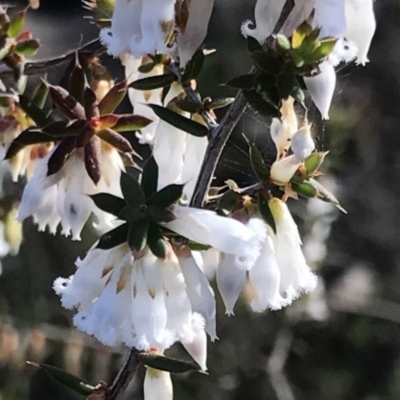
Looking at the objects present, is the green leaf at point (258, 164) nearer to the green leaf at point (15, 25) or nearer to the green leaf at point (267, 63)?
the green leaf at point (267, 63)

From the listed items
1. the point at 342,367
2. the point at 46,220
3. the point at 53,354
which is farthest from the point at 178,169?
the point at 342,367

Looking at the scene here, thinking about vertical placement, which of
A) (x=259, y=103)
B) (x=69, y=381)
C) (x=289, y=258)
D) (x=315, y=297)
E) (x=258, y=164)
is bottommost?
(x=315, y=297)

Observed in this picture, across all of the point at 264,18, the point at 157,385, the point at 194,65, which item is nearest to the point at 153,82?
the point at 194,65

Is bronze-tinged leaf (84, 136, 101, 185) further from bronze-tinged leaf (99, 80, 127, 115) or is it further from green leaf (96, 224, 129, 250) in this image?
green leaf (96, 224, 129, 250)

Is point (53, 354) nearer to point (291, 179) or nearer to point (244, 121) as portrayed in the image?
point (244, 121)

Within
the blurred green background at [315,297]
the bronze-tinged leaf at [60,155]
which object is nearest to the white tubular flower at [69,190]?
the bronze-tinged leaf at [60,155]

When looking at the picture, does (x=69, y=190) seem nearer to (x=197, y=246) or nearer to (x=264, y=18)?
(x=197, y=246)

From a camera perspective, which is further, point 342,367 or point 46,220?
point 342,367
